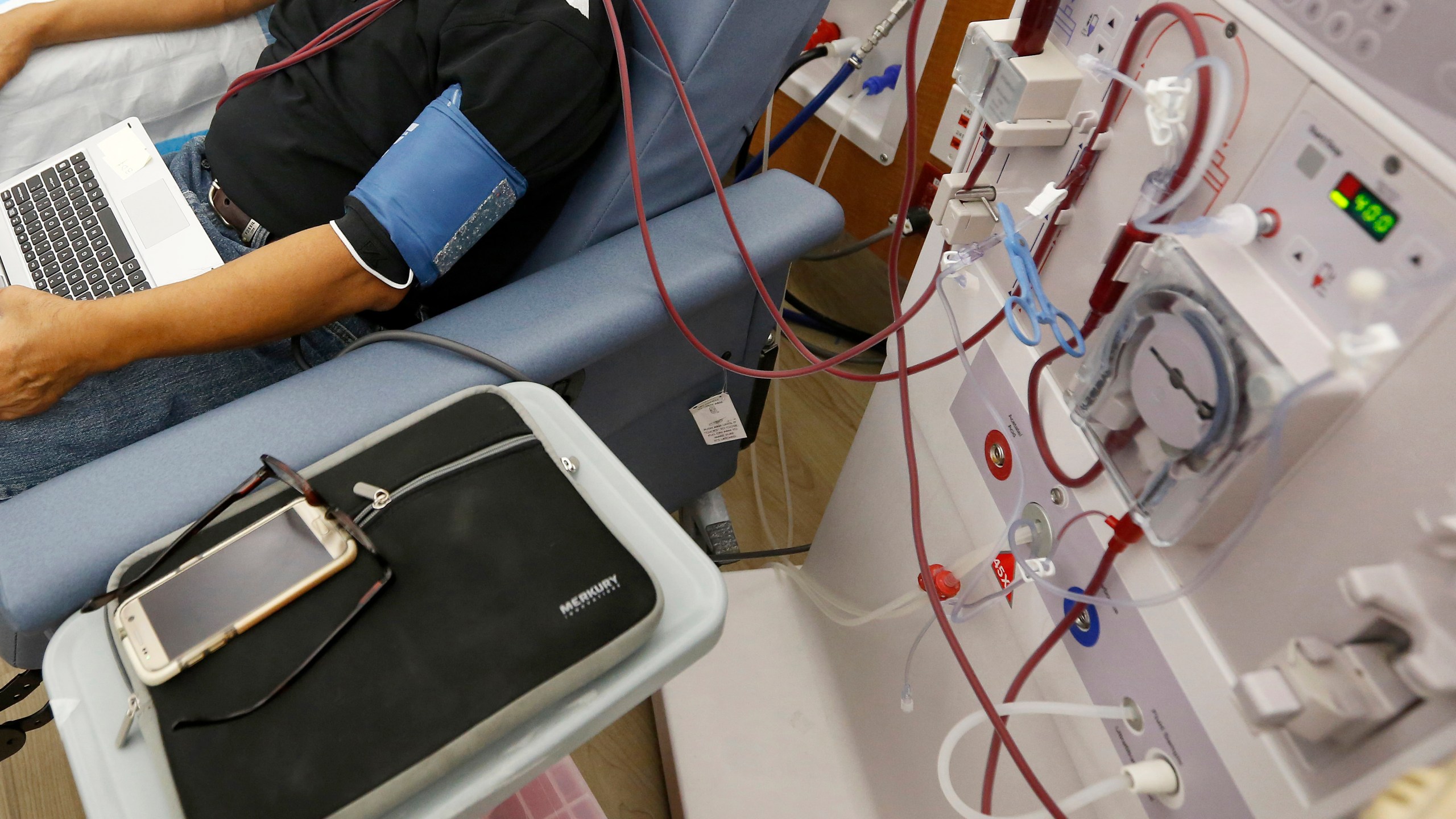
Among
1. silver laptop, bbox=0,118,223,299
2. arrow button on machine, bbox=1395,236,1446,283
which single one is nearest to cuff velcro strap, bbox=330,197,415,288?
silver laptop, bbox=0,118,223,299

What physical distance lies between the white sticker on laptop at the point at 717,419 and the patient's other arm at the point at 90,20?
1.01 m

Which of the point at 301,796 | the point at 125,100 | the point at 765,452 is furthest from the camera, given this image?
the point at 765,452

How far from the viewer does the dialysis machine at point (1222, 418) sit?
0.38 m

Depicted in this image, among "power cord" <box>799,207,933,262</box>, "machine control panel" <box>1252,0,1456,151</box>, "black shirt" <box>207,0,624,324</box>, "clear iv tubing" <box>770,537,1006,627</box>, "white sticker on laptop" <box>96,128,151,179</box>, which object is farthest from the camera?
"power cord" <box>799,207,933,262</box>

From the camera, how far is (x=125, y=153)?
1142mm

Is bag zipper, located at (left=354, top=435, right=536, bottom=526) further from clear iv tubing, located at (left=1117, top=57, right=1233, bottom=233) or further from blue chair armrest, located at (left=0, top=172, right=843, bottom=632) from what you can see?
clear iv tubing, located at (left=1117, top=57, right=1233, bottom=233)

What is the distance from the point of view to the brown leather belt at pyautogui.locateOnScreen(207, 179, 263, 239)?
1.09m

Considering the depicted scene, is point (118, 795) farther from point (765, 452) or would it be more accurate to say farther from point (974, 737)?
point (765, 452)

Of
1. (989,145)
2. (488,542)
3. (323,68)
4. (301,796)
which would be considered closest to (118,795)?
(301,796)

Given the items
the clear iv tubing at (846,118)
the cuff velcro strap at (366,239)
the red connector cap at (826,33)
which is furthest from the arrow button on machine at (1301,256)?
the red connector cap at (826,33)

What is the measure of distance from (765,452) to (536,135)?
93 centimetres

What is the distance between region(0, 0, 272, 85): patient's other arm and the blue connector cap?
1067 mm

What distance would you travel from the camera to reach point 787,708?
1176mm

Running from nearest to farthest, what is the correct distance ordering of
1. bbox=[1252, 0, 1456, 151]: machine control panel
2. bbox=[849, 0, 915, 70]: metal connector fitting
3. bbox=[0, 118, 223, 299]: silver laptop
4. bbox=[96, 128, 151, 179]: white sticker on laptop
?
bbox=[1252, 0, 1456, 151]: machine control panel → bbox=[0, 118, 223, 299]: silver laptop → bbox=[96, 128, 151, 179]: white sticker on laptop → bbox=[849, 0, 915, 70]: metal connector fitting
